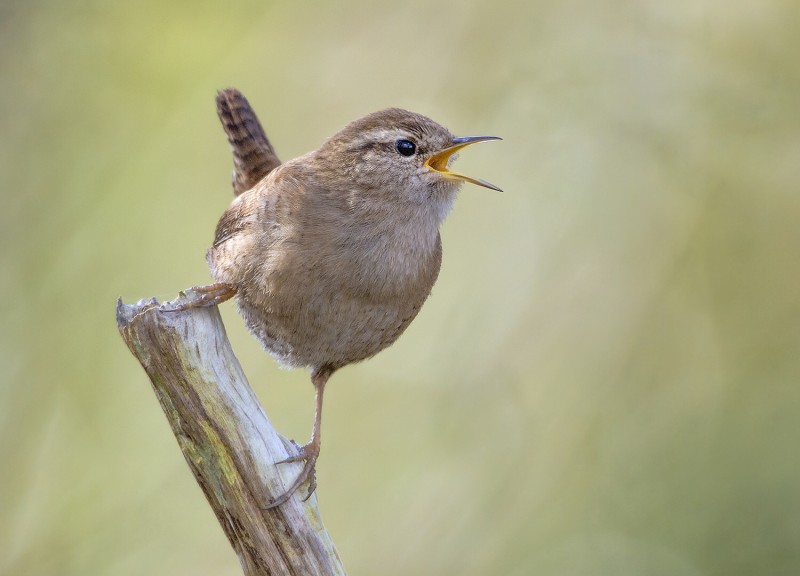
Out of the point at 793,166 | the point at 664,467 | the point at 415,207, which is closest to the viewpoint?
the point at 415,207

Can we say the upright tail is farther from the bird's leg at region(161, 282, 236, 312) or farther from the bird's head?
the bird's leg at region(161, 282, 236, 312)

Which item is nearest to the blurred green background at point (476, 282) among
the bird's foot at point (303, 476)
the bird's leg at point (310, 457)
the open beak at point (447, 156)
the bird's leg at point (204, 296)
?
the open beak at point (447, 156)

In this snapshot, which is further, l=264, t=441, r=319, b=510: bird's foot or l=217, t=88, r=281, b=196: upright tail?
l=217, t=88, r=281, b=196: upright tail

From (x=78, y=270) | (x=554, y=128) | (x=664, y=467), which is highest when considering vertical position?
(x=78, y=270)

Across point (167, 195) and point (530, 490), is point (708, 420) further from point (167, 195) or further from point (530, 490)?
point (167, 195)

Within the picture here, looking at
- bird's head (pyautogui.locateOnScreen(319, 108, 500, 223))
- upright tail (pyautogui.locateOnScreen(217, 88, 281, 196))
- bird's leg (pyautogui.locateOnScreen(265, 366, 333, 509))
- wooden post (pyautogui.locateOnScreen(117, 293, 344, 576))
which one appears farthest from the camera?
upright tail (pyautogui.locateOnScreen(217, 88, 281, 196))

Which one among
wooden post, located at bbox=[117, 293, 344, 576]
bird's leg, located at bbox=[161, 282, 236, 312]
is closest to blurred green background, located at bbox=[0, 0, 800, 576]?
bird's leg, located at bbox=[161, 282, 236, 312]

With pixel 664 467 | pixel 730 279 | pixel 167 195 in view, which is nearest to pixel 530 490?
pixel 664 467

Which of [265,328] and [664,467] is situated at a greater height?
[265,328]
